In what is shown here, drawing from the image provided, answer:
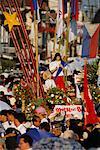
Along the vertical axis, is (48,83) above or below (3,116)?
below

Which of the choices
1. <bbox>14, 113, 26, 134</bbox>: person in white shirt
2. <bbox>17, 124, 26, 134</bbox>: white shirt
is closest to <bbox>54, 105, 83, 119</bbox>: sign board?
<bbox>14, 113, 26, 134</bbox>: person in white shirt

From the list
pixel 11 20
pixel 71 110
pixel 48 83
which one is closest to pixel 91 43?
pixel 11 20

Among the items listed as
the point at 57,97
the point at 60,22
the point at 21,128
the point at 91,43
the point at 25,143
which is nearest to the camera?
the point at 25,143

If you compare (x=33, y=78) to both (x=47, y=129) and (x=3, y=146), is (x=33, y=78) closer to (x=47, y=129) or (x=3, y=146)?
(x=47, y=129)

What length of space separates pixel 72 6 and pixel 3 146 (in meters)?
13.1

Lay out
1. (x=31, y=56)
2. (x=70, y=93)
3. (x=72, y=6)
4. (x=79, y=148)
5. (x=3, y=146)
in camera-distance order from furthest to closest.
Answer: (x=72, y=6)
(x=31, y=56)
(x=70, y=93)
(x=3, y=146)
(x=79, y=148)

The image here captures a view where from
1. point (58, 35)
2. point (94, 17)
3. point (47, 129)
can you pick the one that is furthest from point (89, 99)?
point (94, 17)

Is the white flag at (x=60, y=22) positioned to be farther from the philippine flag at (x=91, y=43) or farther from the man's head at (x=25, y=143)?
the man's head at (x=25, y=143)

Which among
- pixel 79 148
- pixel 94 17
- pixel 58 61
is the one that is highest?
pixel 79 148

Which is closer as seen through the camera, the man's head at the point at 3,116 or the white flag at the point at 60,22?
the man's head at the point at 3,116

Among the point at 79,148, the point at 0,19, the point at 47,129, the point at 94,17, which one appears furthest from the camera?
the point at 94,17

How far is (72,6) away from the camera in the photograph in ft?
66.2

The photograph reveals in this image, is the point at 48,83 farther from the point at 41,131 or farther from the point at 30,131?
the point at 30,131

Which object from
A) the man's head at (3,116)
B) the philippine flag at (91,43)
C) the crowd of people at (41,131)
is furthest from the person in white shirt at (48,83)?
the man's head at (3,116)
